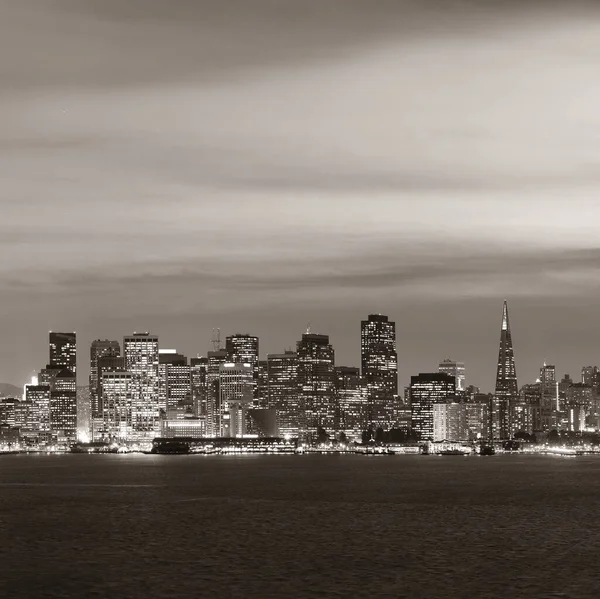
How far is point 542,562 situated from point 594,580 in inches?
363

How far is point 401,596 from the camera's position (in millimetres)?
74125

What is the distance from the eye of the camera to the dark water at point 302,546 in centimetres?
7825

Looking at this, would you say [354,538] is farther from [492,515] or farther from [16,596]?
[16,596]

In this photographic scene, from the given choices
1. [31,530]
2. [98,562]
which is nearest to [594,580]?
[98,562]

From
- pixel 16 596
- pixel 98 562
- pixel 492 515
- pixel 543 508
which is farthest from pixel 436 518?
pixel 16 596

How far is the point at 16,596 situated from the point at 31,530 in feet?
137

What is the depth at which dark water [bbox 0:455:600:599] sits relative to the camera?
257ft

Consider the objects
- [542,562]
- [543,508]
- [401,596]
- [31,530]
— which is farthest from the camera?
[543,508]

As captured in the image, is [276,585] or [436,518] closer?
[276,585]

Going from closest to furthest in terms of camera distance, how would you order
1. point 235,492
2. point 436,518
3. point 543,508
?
point 436,518 → point 543,508 → point 235,492

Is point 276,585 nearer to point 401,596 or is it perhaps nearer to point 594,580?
point 401,596

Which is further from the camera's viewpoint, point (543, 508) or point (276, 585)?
point (543, 508)

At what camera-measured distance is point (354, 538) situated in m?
106

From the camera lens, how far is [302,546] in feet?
327
